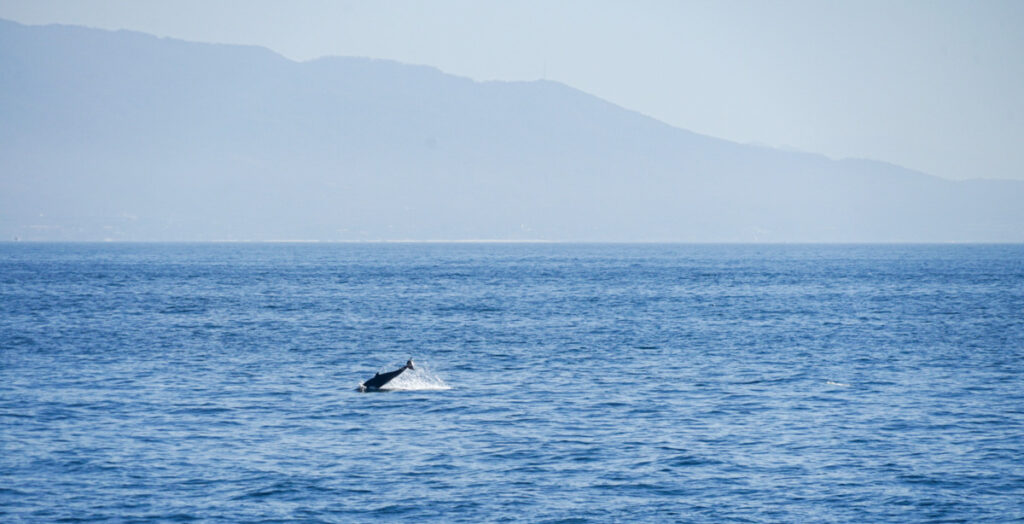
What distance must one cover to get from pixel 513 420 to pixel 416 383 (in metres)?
8.52

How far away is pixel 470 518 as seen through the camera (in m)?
25.1

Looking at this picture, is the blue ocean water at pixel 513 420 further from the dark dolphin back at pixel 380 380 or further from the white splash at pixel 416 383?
the dark dolphin back at pixel 380 380

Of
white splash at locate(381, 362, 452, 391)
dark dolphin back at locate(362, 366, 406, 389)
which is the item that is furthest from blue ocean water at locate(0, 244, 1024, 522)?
dark dolphin back at locate(362, 366, 406, 389)

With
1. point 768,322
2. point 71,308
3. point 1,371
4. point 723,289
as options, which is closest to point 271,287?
point 71,308

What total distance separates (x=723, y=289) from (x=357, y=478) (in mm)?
92839

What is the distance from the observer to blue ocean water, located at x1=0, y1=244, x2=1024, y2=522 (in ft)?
86.7

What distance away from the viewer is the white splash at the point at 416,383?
42.1 metres

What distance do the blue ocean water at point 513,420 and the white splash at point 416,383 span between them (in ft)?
0.60

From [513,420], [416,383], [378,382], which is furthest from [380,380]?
[513,420]

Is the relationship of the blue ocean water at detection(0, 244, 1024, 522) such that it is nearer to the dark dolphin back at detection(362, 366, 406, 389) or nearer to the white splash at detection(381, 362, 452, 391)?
the white splash at detection(381, 362, 452, 391)

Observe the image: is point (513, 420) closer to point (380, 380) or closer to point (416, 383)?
point (380, 380)

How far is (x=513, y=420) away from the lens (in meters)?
35.5

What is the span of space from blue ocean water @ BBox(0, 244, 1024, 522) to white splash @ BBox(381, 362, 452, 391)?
0.60ft

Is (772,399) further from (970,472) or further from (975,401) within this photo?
(970,472)
